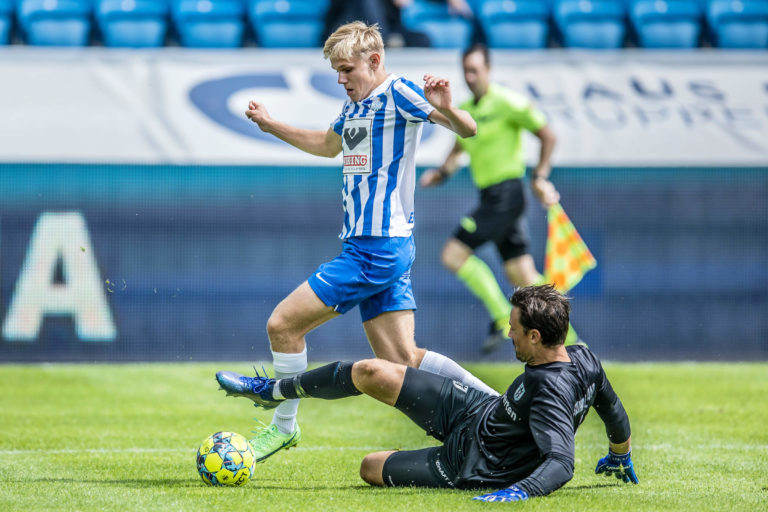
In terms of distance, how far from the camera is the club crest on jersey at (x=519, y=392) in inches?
174

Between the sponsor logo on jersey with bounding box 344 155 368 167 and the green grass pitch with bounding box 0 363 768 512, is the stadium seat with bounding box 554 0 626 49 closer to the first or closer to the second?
the green grass pitch with bounding box 0 363 768 512

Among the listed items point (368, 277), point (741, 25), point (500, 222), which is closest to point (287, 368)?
point (368, 277)

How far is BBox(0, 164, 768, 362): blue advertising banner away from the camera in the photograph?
403 inches

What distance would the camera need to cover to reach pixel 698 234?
423 inches

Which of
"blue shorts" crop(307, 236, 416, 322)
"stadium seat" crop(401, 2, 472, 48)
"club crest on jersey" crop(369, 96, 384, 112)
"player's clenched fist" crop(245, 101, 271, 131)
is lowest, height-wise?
"blue shorts" crop(307, 236, 416, 322)

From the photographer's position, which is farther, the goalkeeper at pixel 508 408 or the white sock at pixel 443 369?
the white sock at pixel 443 369

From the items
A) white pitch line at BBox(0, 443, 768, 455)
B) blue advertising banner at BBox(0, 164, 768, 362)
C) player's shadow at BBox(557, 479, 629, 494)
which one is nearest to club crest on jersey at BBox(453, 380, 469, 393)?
player's shadow at BBox(557, 479, 629, 494)

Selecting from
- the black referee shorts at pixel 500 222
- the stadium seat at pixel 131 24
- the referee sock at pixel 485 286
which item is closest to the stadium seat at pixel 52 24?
the stadium seat at pixel 131 24

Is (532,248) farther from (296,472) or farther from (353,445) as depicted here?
(296,472)

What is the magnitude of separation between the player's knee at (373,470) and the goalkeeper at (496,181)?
15.2 feet

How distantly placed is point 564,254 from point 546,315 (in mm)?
6314

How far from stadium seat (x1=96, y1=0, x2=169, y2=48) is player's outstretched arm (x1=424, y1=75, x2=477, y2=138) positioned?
7066 millimetres

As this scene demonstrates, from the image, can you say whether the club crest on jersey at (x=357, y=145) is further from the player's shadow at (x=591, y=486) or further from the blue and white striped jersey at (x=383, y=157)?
the player's shadow at (x=591, y=486)

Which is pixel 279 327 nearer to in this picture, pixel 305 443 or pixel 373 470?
pixel 373 470
